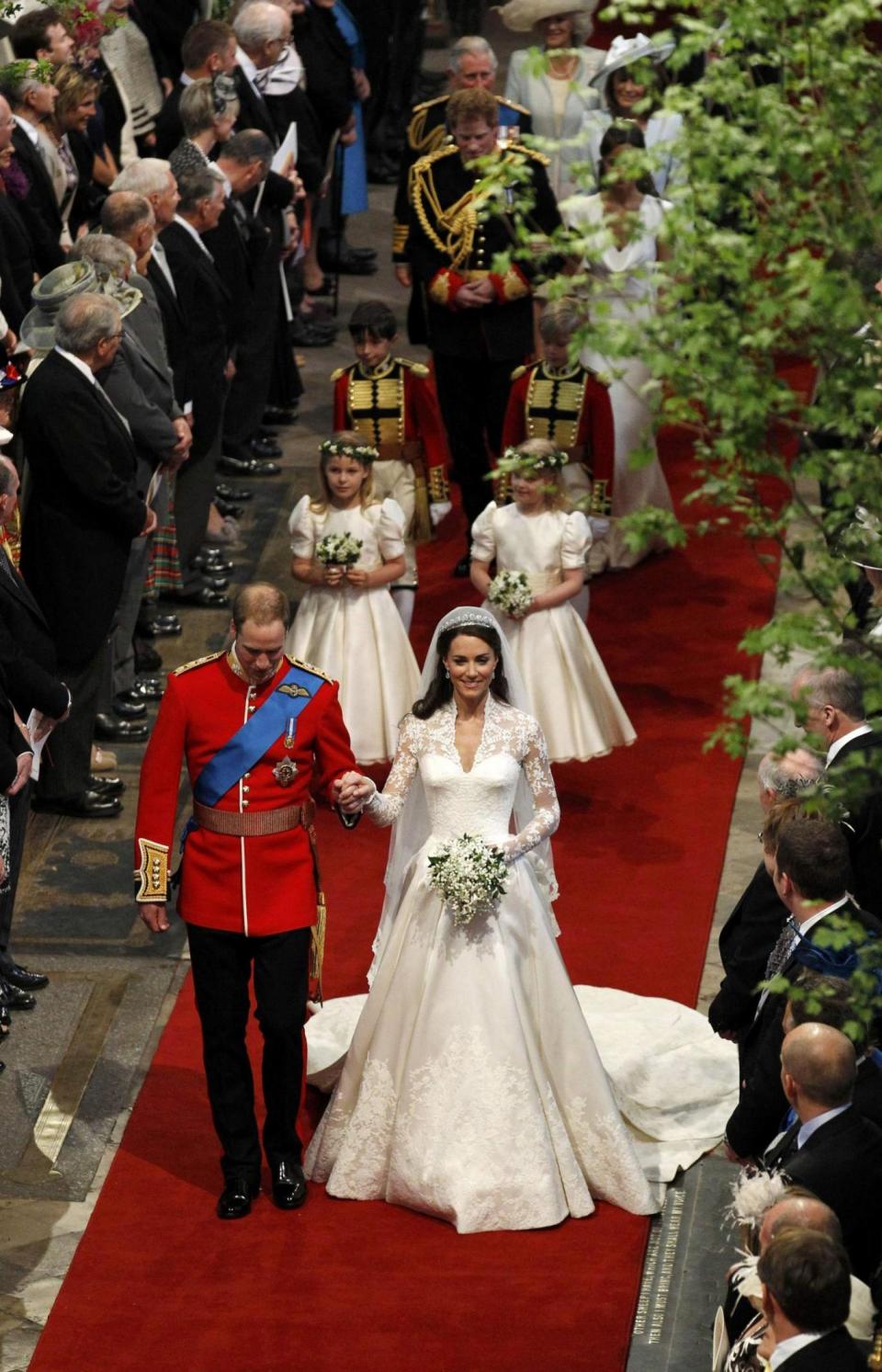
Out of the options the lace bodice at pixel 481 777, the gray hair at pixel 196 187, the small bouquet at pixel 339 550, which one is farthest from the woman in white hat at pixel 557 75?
the lace bodice at pixel 481 777

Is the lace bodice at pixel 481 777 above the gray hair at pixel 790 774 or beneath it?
beneath

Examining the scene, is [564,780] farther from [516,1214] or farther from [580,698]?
[516,1214]

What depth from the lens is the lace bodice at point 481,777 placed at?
6.43 metres

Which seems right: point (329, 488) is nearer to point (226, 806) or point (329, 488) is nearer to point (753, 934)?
point (226, 806)

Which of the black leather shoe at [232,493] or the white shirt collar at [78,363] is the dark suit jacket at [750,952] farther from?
the black leather shoe at [232,493]

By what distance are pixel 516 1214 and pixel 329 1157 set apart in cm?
61

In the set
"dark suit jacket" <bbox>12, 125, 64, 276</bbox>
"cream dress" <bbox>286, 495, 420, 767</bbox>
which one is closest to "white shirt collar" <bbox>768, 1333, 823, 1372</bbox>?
"cream dress" <bbox>286, 495, 420, 767</bbox>

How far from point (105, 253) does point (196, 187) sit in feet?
3.58

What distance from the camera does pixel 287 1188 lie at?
6465mm

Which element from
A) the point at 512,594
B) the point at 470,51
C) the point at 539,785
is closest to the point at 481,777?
the point at 539,785

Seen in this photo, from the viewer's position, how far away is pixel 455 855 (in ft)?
20.5

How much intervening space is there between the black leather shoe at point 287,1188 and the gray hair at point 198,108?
5401 millimetres

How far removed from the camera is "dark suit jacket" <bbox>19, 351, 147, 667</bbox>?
8.00m

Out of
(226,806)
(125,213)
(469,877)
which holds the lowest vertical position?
(469,877)
